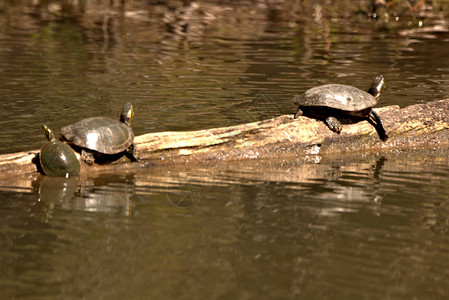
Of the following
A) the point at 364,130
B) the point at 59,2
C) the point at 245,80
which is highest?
the point at 364,130

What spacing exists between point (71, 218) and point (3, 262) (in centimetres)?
93

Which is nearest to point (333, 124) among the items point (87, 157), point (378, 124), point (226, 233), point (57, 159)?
point (378, 124)

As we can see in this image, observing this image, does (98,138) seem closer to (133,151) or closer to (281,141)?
(133,151)

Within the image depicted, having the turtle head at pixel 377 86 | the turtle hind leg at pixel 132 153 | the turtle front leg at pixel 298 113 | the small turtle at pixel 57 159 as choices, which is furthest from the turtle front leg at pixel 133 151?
the turtle head at pixel 377 86

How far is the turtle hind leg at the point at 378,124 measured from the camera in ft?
→ 26.9

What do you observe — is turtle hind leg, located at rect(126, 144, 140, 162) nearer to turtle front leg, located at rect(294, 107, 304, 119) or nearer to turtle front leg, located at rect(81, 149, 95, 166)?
turtle front leg, located at rect(81, 149, 95, 166)

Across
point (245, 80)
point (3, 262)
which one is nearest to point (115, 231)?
point (3, 262)

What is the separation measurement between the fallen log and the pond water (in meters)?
0.17

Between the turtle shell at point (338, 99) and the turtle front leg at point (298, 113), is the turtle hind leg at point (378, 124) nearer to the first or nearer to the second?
the turtle shell at point (338, 99)

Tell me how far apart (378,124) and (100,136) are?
3.47 metres

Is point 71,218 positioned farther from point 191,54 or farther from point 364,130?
point 191,54

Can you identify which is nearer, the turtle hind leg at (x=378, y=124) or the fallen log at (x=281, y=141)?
the fallen log at (x=281, y=141)

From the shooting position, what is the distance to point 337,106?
Result: 7.89 metres

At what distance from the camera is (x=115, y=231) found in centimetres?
541
